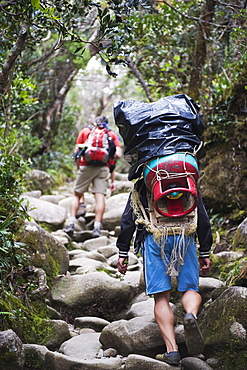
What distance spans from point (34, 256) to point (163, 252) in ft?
5.93

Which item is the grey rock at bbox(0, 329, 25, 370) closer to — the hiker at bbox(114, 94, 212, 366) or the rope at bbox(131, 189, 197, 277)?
the hiker at bbox(114, 94, 212, 366)

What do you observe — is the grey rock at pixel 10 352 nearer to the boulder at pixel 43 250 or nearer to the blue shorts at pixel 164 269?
the blue shorts at pixel 164 269

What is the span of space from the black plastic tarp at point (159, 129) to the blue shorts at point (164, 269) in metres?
0.68

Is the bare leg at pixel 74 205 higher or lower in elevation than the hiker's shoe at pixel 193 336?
lower

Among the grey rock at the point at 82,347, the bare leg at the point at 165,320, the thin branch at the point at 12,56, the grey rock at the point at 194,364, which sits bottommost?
the grey rock at the point at 82,347

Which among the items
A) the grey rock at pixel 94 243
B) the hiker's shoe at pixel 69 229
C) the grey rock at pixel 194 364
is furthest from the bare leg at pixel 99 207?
the grey rock at pixel 194 364

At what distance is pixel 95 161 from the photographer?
25.5 feet

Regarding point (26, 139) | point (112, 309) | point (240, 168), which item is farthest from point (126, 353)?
→ point (26, 139)

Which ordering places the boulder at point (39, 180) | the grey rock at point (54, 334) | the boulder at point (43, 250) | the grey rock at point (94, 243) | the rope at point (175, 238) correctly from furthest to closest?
1. the boulder at point (39, 180)
2. the grey rock at point (94, 243)
3. the boulder at point (43, 250)
4. the grey rock at point (54, 334)
5. the rope at point (175, 238)

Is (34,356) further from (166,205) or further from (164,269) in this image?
(166,205)

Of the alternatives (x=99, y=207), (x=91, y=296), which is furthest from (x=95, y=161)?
(x=91, y=296)

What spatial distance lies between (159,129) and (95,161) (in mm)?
4245

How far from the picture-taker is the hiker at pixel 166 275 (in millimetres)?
3141

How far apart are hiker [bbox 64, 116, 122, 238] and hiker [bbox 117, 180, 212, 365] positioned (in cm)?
383
